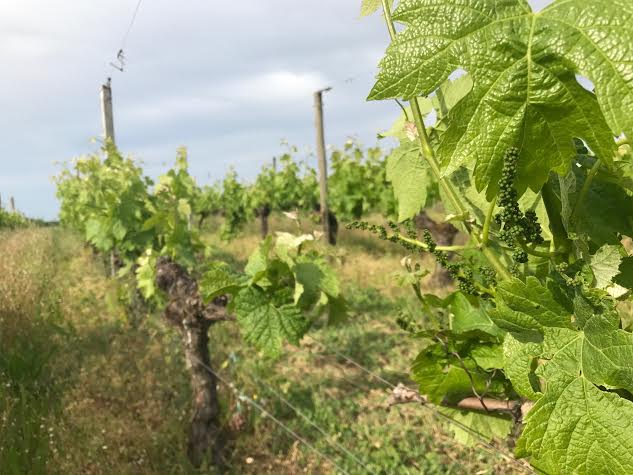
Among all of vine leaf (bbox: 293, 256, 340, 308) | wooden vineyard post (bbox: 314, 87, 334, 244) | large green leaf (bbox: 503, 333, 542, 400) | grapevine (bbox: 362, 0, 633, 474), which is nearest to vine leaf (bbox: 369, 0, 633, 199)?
grapevine (bbox: 362, 0, 633, 474)

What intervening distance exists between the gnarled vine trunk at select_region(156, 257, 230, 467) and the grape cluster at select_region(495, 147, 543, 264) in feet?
9.92

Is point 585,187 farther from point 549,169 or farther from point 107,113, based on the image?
point 107,113

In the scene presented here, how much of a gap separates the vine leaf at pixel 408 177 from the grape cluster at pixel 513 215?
43cm

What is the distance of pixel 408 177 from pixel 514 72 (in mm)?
600

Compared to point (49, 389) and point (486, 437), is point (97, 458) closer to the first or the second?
point (49, 389)

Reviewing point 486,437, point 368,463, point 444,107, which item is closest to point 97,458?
point 368,463

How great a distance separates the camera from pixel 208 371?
3.77 meters

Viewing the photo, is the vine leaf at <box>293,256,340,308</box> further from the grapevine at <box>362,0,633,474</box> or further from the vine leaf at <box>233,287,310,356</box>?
the grapevine at <box>362,0,633,474</box>

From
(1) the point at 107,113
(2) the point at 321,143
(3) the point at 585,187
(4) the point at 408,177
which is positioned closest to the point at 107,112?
(1) the point at 107,113

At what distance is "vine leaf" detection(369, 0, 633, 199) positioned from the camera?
0.59 metres

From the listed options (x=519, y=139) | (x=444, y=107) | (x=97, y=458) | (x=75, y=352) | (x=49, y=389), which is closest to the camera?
(x=519, y=139)

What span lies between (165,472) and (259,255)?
7.72ft

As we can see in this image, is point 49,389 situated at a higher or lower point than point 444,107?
lower

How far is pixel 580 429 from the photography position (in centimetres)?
74
